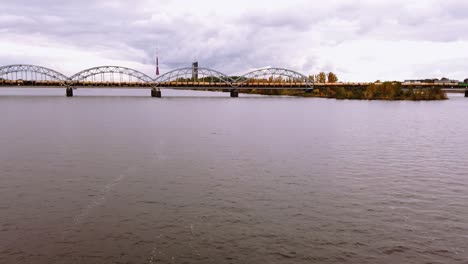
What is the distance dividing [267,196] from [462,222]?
11.2 m

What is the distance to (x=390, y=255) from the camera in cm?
1825

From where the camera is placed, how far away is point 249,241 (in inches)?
773

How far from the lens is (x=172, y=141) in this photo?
186 ft

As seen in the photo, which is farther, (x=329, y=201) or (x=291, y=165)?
(x=291, y=165)

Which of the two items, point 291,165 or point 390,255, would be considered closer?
point 390,255

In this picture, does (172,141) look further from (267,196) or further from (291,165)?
(267,196)

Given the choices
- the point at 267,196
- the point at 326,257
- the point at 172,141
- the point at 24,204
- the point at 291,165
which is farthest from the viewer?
the point at 172,141

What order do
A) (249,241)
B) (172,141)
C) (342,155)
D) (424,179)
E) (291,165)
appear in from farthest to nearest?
(172,141) → (342,155) → (291,165) → (424,179) → (249,241)

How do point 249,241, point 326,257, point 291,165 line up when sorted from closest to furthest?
point 326,257 → point 249,241 → point 291,165

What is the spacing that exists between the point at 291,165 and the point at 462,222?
17.3 meters

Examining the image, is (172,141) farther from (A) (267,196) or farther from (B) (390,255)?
(B) (390,255)

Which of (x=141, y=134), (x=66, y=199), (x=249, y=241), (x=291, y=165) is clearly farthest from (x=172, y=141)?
(x=249, y=241)

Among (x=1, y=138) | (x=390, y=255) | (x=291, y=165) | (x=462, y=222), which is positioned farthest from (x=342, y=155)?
(x=1, y=138)

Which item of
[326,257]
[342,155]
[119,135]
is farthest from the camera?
[119,135]
